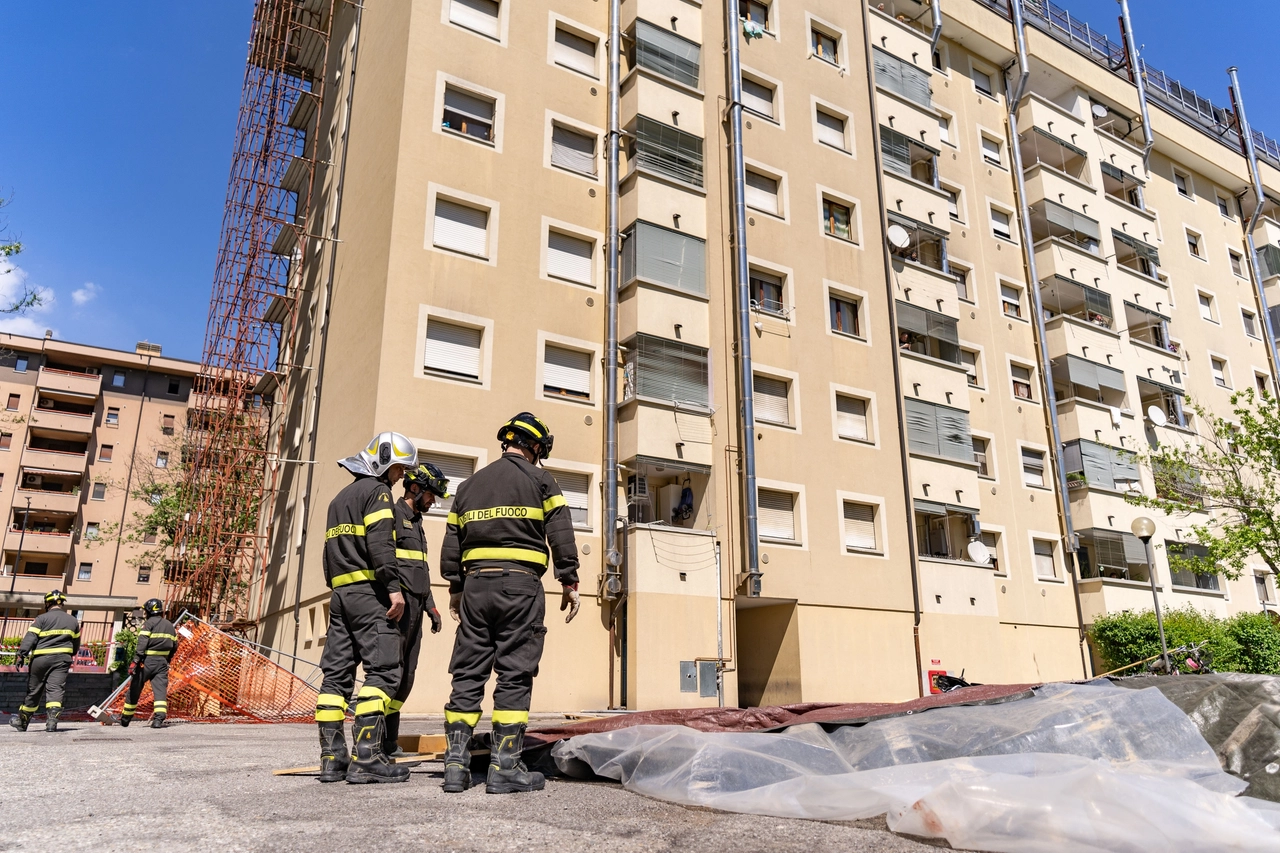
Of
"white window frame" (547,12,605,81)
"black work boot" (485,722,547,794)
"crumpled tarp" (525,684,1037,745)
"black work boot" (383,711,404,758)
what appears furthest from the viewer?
"white window frame" (547,12,605,81)

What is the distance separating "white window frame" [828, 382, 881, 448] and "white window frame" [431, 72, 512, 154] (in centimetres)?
1042

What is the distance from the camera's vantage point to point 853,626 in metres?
22.7

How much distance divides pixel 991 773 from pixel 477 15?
72.3 ft

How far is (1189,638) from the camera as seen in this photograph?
25906 millimetres

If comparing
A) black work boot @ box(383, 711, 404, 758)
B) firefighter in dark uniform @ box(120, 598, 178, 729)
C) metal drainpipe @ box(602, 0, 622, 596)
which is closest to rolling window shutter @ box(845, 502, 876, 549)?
metal drainpipe @ box(602, 0, 622, 596)

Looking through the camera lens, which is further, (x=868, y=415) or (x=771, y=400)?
(x=868, y=415)

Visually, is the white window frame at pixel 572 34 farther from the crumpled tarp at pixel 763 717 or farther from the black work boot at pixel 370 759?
the black work boot at pixel 370 759

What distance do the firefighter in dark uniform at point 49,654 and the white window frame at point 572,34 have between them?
16097 millimetres

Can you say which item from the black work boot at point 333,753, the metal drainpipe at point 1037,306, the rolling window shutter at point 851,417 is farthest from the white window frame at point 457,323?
the metal drainpipe at point 1037,306

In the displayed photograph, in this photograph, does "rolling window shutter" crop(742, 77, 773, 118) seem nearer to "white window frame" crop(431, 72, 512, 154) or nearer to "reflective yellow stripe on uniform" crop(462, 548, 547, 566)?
"white window frame" crop(431, 72, 512, 154)

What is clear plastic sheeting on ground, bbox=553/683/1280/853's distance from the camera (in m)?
3.26

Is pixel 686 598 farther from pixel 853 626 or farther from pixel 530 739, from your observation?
pixel 530 739

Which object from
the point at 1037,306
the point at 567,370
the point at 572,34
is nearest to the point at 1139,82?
the point at 1037,306

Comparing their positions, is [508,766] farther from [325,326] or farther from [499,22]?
[499,22]
